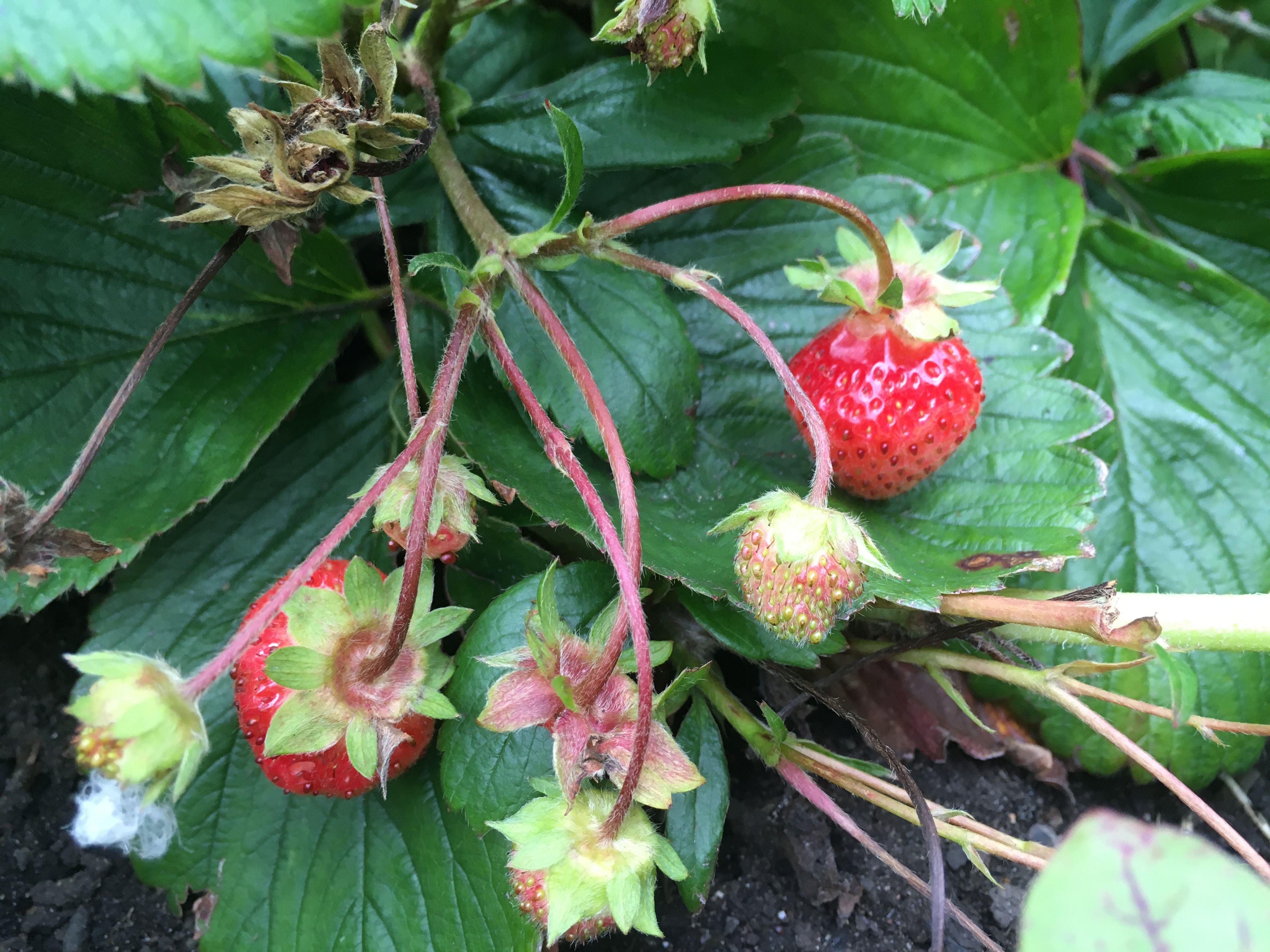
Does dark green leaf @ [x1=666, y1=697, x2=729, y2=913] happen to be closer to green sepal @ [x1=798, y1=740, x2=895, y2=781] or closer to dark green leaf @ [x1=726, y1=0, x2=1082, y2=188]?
→ green sepal @ [x1=798, y1=740, x2=895, y2=781]

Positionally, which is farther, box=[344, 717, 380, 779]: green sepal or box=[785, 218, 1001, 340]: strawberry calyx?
box=[785, 218, 1001, 340]: strawberry calyx

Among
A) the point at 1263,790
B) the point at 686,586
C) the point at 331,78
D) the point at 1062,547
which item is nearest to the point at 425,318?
the point at 331,78

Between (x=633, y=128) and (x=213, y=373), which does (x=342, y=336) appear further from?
(x=633, y=128)

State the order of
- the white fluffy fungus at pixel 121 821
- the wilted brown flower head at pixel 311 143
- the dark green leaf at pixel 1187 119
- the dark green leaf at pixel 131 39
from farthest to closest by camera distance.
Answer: the dark green leaf at pixel 1187 119, the white fluffy fungus at pixel 121 821, the wilted brown flower head at pixel 311 143, the dark green leaf at pixel 131 39

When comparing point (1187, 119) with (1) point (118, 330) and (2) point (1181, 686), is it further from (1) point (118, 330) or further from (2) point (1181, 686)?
(1) point (118, 330)

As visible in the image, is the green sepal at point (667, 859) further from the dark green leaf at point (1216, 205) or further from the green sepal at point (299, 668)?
the dark green leaf at point (1216, 205)

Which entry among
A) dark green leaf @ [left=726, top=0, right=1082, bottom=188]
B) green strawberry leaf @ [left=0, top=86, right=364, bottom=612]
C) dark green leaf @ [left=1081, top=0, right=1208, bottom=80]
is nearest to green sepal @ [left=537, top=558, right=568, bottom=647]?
green strawberry leaf @ [left=0, top=86, right=364, bottom=612]

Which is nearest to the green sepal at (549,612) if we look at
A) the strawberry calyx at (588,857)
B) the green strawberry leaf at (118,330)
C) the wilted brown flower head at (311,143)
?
the strawberry calyx at (588,857)

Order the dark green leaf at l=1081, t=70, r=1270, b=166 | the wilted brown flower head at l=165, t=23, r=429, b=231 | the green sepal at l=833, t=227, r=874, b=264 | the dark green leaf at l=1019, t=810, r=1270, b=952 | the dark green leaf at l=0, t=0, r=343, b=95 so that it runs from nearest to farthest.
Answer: the dark green leaf at l=1019, t=810, r=1270, b=952, the dark green leaf at l=0, t=0, r=343, b=95, the wilted brown flower head at l=165, t=23, r=429, b=231, the green sepal at l=833, t=227, r=874, b=264, the dark green leaf at l=1081, t=70, r=1270, b=166
